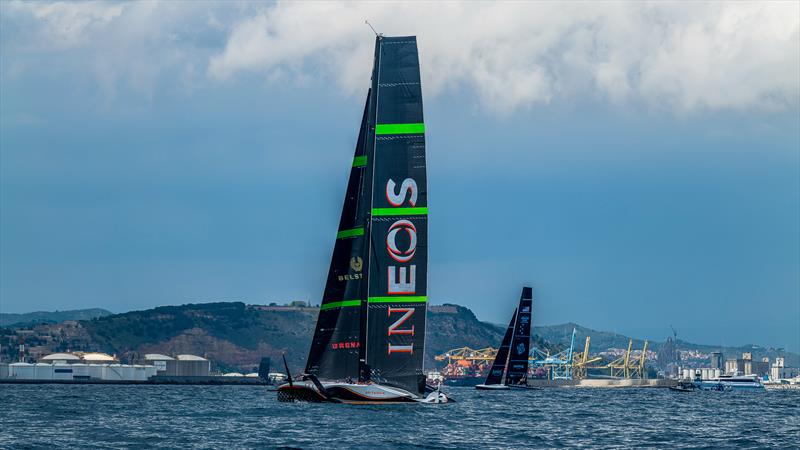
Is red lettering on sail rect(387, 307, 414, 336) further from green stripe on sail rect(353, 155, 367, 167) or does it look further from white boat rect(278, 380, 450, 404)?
green stripe on sail rect(353, 155, 367, 167)

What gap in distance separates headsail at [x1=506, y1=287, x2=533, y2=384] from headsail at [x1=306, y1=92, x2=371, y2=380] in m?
86.9

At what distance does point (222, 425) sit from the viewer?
56.8m

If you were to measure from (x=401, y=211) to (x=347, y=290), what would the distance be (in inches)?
219

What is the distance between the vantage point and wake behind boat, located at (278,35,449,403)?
207 feet

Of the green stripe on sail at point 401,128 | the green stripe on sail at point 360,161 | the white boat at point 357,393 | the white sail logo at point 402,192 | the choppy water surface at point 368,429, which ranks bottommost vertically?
the choppy water surface at point 368,429

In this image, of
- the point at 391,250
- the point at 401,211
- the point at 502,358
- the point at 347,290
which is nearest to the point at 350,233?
the point at 347,290

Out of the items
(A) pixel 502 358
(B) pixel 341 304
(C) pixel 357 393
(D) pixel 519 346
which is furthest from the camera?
(A) pixel 502 358

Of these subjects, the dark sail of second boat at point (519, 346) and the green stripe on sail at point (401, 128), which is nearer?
the green stripe on sail at point (401, 128)

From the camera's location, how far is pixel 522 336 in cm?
15225

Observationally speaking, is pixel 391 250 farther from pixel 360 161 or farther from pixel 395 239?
pixel 360 161

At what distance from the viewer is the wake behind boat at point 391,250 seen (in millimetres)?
63094

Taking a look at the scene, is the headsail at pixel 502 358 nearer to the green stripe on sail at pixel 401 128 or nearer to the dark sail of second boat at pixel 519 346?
the dark sail of second boat at pixel 519 346

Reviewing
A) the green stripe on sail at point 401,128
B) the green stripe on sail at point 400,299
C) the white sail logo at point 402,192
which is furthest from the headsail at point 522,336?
the green stripe on sail at point 401,128

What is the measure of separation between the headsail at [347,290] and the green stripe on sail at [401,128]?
2.22 m
